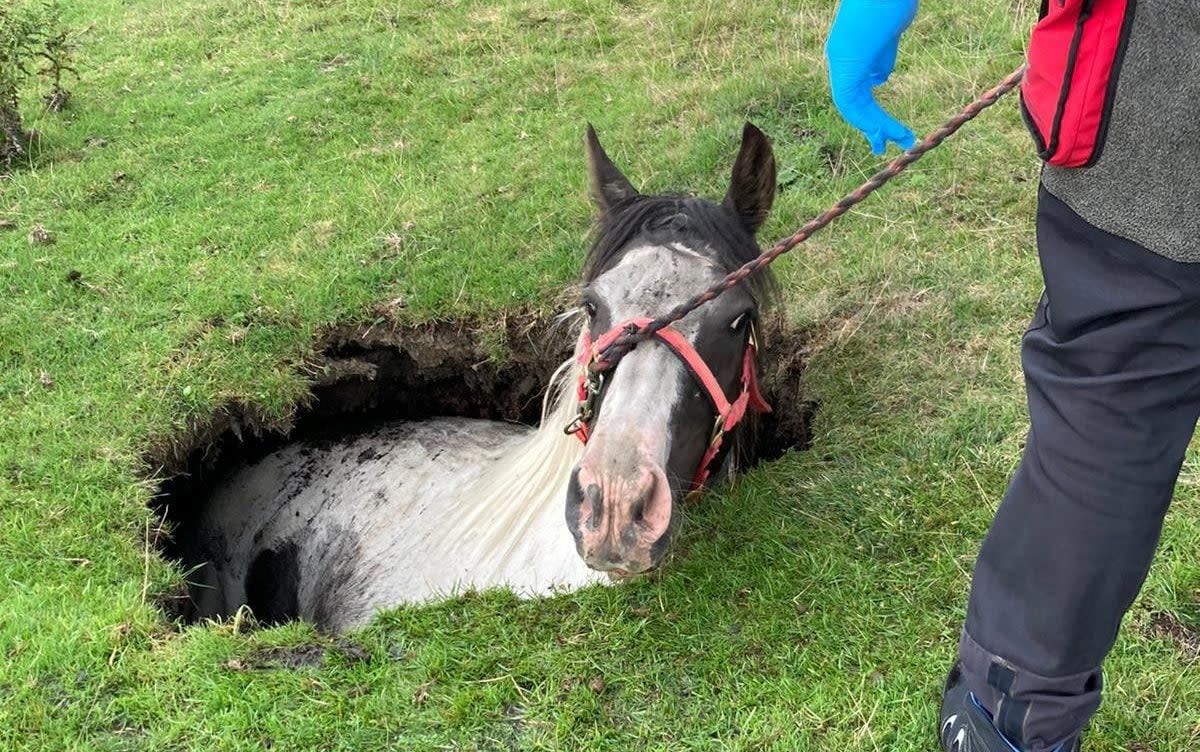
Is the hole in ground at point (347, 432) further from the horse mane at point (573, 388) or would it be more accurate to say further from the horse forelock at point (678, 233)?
the horse forelock at point (678, 233)

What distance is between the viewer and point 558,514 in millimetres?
3666

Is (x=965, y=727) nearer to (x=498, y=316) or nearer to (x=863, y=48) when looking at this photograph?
(x=863, y=48)

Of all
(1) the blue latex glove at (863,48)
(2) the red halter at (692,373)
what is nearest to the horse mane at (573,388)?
(2) the red halter at (692,373)

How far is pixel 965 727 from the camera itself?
2.47m

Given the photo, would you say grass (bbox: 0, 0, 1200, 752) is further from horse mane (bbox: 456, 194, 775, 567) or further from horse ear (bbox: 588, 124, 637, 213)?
horse ear (bbox: 588, 124, 637, 213)

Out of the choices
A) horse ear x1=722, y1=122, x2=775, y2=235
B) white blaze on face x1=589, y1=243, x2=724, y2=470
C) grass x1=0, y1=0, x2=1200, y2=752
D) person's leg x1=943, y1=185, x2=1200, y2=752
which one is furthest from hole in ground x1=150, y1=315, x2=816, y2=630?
person's leg x1=943, y1=185, x2=1200, y2=752

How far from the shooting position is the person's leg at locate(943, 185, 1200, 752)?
1.93m

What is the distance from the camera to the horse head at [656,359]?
267 cm

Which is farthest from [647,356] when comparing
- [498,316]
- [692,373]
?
[498,316]

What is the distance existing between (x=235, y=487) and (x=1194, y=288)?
Answer: 4.82m

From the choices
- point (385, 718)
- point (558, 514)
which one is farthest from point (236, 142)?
point (385, 718)

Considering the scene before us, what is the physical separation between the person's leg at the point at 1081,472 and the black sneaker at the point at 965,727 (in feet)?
0.14

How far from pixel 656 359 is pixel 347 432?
2977 mm

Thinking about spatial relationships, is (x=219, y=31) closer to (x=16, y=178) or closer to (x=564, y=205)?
(x=16, y=178)
